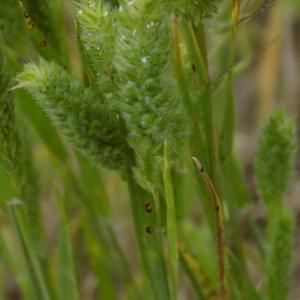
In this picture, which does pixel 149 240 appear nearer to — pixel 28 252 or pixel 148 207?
pixel 148 207

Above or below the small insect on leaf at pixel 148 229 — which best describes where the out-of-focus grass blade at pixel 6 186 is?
above

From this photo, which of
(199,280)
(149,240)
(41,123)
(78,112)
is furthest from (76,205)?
(78,112)

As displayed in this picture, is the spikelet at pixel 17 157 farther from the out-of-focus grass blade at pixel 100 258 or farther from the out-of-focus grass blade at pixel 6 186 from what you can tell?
the out-of-focus grass blade at pixel 100 258

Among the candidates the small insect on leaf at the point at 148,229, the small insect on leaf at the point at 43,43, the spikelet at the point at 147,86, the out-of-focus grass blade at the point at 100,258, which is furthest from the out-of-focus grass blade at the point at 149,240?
the out-of-focus grass blade at the point at 100,258

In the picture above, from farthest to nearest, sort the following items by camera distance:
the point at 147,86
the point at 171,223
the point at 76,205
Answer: the point at 76,205
the point at 171,223
the point at 147,86

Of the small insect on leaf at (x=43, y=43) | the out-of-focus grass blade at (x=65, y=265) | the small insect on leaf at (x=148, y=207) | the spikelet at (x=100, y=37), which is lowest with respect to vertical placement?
the out-of-focus grass blade at (x=65, y=265)

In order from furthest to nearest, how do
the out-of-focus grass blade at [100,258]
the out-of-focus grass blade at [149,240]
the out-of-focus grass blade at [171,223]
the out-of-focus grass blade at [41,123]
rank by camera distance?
the out-of-focus grass blade at [100,258] → the out-of-focus grass blade at [41,123] → the out-of-focus grass blade at [149,240] → the out-of-focus grass blade at [171,223]

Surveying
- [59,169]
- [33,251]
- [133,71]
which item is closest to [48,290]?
[33,251]
